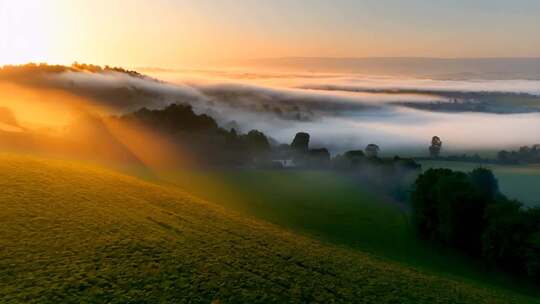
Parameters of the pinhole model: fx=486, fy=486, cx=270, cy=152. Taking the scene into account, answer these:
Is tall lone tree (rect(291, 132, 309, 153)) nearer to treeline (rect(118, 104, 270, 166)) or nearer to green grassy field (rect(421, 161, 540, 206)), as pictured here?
treeline (rect(118, 104, 270, 166))

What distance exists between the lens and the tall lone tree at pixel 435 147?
171 meters

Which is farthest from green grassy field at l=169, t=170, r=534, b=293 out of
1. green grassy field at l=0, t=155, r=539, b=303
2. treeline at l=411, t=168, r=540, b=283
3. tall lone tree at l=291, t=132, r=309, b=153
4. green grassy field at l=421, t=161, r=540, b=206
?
green grassy field at l=421, t=161, r=540, b=206

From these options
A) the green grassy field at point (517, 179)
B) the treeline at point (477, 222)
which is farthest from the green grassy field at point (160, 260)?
the green grassy field at point (517, 179)

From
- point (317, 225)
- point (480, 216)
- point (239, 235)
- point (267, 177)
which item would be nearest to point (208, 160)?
point (267, 177)

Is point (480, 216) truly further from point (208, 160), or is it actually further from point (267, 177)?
point (208, 160)

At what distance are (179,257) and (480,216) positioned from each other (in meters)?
48.6

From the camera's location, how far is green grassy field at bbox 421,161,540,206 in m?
105

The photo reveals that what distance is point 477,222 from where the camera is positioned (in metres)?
66.6

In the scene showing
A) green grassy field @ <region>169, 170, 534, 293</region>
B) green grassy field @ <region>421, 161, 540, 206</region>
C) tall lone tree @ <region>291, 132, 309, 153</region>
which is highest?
tall lone tree @ <region>291, 132, 309, 153</region>

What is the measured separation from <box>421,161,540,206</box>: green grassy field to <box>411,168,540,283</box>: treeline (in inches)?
1234

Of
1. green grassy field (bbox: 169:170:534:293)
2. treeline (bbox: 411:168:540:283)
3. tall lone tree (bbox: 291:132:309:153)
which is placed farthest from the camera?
tall lone tree (bbox: 291:132:309:153)

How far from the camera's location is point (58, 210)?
39156mm

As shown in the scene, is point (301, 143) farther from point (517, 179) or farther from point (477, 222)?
point (477, 222)

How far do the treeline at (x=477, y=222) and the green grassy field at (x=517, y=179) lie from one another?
103ft
